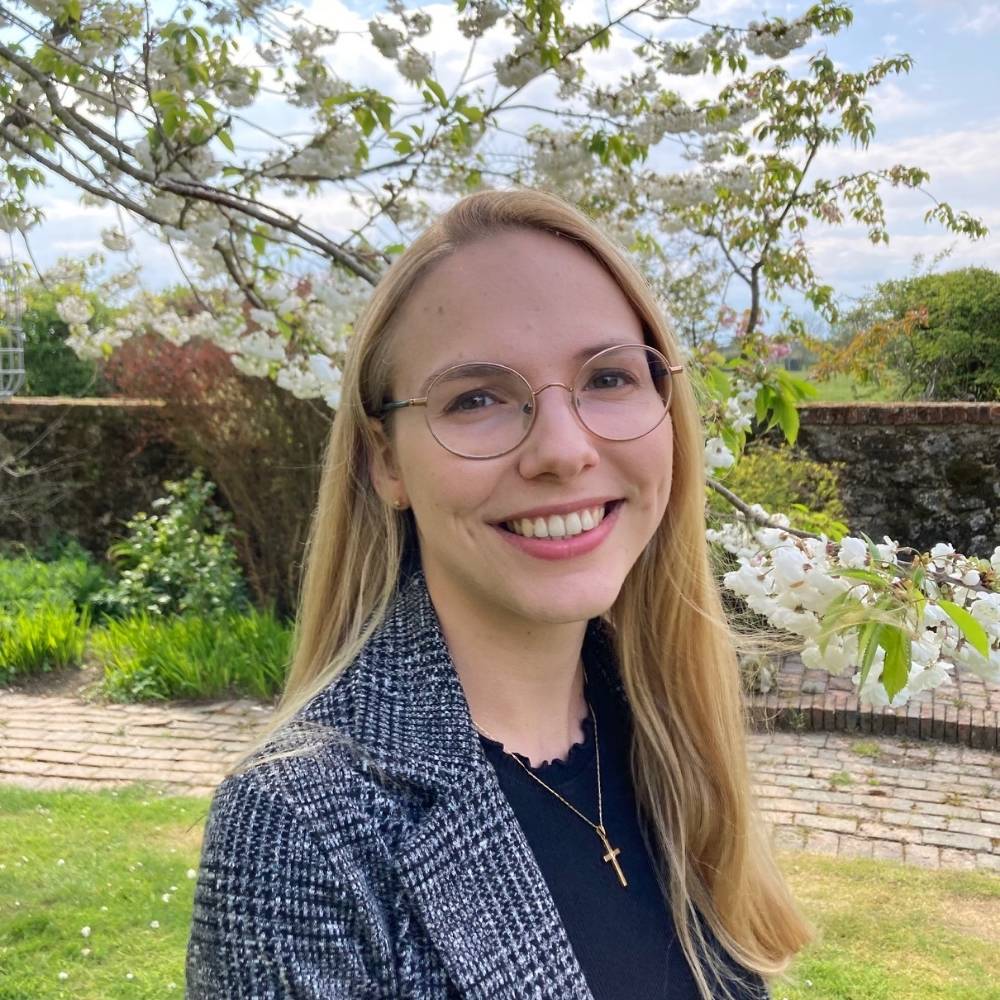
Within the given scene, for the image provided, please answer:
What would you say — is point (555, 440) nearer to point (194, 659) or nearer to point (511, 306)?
point (511, 306)

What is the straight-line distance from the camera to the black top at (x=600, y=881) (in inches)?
53.5

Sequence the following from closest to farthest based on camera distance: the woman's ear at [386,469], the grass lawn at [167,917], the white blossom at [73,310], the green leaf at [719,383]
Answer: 1. the woman's ear at [386,469]
2. the green leaf at [719,383]
3. the grass lawn at [167,917]
4. the white blossom at [73,310]

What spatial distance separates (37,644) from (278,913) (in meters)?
6.58

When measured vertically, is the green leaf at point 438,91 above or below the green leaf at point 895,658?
above

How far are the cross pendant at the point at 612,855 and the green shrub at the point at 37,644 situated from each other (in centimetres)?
629

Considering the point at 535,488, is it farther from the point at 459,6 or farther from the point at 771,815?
the point at 771,815

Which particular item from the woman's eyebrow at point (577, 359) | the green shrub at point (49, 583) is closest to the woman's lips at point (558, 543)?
the woman's eyebrow at point (577, 359)

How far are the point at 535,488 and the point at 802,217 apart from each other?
23.3 feet

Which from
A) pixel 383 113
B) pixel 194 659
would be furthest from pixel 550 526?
pixel 194 659

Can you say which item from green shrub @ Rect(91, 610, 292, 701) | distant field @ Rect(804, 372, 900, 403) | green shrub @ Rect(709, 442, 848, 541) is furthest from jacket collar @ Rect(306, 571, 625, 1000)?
→ distant field @ Rect(804, 372, 900, 403)

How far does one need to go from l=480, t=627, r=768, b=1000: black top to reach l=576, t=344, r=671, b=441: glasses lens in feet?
1.58

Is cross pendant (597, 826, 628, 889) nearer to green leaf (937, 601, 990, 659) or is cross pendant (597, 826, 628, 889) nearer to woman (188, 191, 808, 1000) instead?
woman (188, 191, 808, 1000)

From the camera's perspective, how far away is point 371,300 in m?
1.57

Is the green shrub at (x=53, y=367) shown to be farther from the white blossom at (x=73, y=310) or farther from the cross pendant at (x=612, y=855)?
the cross pendant at (x=612, y=855)
